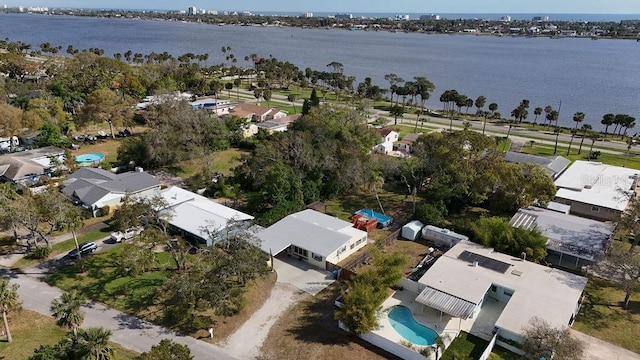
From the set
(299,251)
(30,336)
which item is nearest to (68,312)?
(30,336)

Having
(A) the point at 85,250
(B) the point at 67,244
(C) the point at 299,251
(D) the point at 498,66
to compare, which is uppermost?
(D) the point at 498,66

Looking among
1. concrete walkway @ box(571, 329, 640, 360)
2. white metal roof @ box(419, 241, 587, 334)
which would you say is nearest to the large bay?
white metal roof @ box(419, 241, 587, 334)

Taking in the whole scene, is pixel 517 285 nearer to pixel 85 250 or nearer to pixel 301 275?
pixel 301 275

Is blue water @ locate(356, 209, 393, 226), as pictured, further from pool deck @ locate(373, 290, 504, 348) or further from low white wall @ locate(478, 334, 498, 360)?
low white wall @ locate(478, 334, 498, 360)

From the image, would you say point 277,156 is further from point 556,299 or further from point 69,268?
point 556,299

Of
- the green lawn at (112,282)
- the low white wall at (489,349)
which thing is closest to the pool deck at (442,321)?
the low white wall at (489,349)

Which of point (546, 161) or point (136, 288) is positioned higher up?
point (546, 161)
